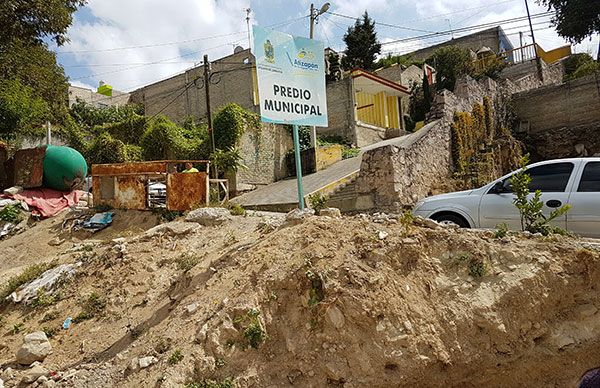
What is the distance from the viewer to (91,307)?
5.95 meters

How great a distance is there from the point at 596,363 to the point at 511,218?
253 centimetres

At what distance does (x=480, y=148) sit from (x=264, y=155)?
29.1ft

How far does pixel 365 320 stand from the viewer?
14.1ft

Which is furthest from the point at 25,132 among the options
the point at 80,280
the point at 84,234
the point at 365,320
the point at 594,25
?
the point at 594,25

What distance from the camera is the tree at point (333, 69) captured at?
961 inches

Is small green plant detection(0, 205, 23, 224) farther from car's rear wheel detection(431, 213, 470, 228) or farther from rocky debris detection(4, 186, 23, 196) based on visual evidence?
car's rear wheel detection(431, 213, 470, 228)

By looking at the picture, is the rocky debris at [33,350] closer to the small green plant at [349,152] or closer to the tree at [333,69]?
the small green plant at [349,152]

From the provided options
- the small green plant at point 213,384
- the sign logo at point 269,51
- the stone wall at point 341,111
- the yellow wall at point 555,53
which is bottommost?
the small green plant at point 213,384

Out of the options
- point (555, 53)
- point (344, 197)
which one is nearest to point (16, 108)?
point (344, 197)

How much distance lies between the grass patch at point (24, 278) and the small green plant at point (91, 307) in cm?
186

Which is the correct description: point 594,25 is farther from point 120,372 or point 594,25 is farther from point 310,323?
point 120,372

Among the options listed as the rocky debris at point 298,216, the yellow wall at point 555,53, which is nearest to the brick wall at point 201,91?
the rocky debris at point 298,216

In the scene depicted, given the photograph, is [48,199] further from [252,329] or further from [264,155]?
[252,329]

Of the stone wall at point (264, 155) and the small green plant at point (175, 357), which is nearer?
the small green plant at point (175, 357)
